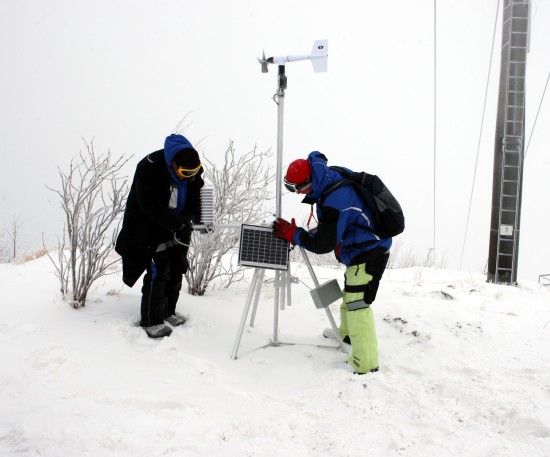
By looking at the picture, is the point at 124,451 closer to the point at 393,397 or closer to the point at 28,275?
the point at 393,397

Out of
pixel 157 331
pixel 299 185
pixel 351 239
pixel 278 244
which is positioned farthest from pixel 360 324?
pixel 157 331

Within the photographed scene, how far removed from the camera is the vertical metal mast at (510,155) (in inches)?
272

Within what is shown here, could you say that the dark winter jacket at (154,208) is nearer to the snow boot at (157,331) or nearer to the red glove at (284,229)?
the snow boot at (157,331)

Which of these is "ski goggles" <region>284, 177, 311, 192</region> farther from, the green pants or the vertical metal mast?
the vertical metal mast

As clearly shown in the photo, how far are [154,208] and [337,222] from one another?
1.55 metres

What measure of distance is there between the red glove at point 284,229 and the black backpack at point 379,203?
391mm

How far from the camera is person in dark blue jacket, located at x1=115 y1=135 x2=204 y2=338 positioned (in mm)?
3377

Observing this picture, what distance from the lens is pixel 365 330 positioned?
122 inches

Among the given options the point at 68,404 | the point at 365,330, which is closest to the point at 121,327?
the point at 68,404

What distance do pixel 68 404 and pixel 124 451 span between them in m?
0.60

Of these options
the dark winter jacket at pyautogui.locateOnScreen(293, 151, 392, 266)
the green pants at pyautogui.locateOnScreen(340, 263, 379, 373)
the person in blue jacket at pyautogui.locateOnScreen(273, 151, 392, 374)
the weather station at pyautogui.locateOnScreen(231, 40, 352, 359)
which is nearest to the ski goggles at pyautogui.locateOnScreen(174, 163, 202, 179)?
the weather station at pyautogui.locateOnScreen(231, 40, 352, 359)

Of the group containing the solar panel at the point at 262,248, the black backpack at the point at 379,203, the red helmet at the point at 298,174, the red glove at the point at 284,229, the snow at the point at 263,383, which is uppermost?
the red helmet at the point at 298,174

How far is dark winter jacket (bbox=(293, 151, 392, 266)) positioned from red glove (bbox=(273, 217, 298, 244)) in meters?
0.06

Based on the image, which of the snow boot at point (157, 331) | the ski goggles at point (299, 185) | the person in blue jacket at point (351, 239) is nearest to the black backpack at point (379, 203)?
the person in blue jacket at point (351, 239)
